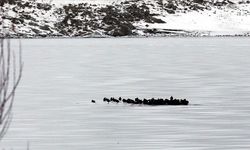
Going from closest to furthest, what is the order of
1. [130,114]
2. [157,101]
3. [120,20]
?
[130,114] → [157,101] → [120,20]

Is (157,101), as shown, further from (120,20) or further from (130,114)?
(120,20)

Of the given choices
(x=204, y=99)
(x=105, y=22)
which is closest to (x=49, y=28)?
(x=105, y=22)

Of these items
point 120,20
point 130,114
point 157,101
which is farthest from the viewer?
point 120,20

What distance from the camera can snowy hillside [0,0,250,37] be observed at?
561ft

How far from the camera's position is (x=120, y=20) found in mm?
187500

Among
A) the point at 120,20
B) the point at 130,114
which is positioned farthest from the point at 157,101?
the point at 120,20

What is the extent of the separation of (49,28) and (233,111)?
155 m

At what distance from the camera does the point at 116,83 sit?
30.8 m

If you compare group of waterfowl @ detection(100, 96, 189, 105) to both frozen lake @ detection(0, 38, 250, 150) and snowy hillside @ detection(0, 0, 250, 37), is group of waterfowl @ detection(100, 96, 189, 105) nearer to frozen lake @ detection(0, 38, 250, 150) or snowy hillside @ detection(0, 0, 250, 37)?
frozen lake @ detection(0, 38, 250, 150)

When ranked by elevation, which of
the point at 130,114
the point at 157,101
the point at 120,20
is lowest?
the point at 120,20

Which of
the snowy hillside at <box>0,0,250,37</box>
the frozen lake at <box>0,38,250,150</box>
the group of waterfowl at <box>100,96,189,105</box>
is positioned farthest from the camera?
the snowy hillside at <box>0,0,250,37</box>

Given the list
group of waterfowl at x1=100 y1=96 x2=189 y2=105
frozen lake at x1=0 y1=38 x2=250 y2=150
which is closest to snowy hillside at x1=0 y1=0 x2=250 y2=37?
frozen lake at x1=0 y1=38 x2=250 y2=150

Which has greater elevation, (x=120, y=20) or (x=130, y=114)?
(x=130, y=114)

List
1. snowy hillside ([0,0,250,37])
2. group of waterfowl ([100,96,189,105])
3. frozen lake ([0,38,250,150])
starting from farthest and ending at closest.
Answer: snowy hillside ([0,0,250,37])
group of waterfowl ([100,96,189,105])
frozen lake ([0,38,250,150])
